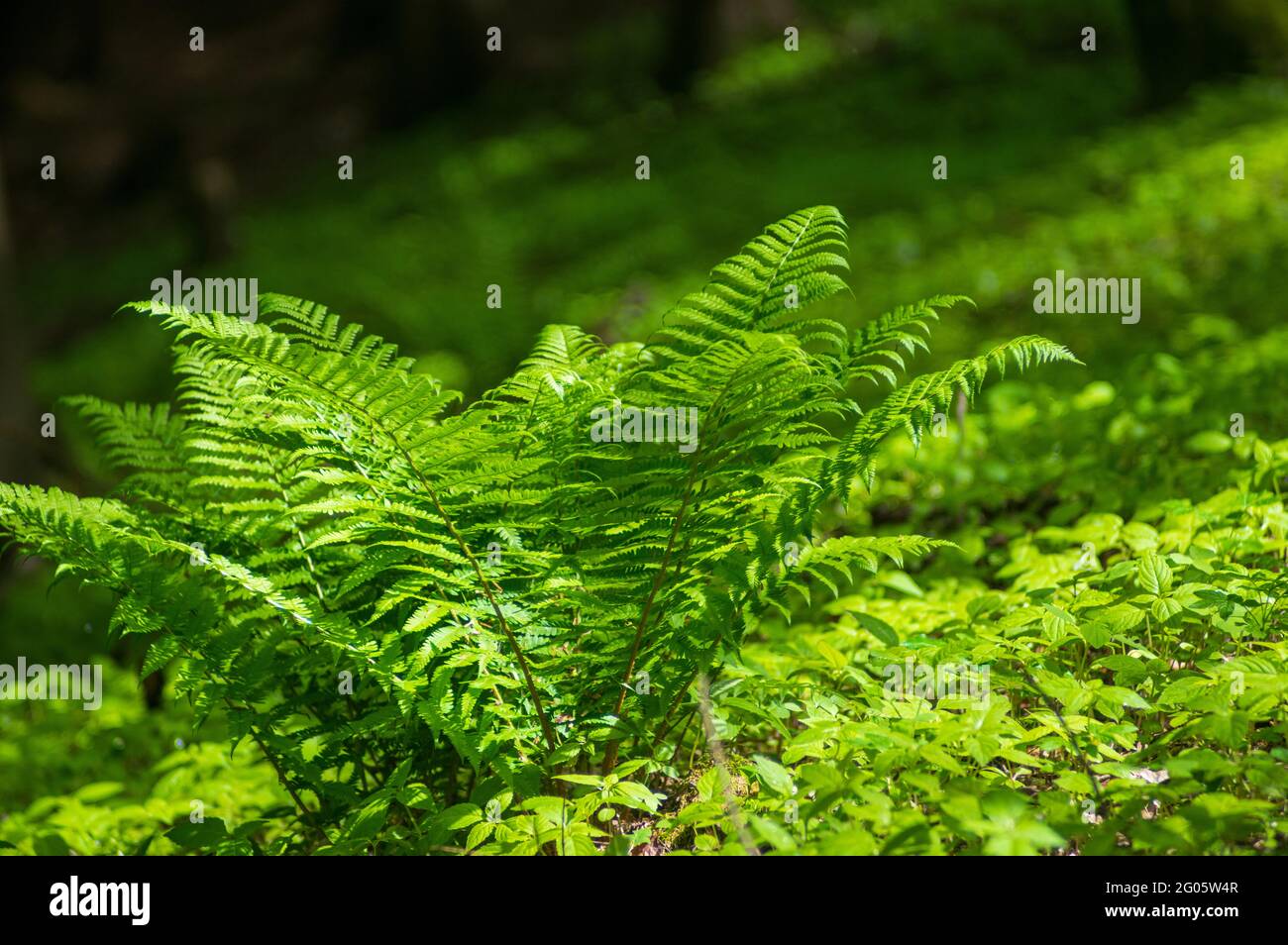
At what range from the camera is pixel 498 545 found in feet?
7.54

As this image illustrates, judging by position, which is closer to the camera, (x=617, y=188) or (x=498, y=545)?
(x=498, y=545)

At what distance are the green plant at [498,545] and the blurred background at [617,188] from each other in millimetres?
1170

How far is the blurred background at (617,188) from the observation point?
4477mm

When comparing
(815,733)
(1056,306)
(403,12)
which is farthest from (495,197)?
(815,733)

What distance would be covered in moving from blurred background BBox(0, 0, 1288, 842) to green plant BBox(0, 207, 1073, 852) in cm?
117

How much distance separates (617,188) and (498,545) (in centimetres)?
1150

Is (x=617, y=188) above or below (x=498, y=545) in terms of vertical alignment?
above

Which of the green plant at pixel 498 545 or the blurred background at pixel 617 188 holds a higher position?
the blurred background at pixel 617 188

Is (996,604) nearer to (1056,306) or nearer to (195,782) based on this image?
(195,782)

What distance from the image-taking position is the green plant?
2143 millimetres

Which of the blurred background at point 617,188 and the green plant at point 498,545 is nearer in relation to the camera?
the green plant at point 498,545
